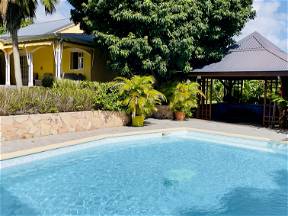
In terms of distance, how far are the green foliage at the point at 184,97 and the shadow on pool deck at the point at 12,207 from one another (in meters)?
12.7

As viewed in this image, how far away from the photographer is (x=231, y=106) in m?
24.6

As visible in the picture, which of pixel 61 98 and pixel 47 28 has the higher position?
pixel 47 28

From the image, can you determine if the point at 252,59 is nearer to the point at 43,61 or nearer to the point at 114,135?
the point at 114,135

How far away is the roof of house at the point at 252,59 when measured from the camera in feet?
57.8

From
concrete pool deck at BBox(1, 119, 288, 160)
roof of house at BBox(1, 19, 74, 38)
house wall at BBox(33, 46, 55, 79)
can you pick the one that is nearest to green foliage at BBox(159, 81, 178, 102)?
concrete pool deck at BBox(1, 119, 288, 160)

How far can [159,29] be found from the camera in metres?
18.0

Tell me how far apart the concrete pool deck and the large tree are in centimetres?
355

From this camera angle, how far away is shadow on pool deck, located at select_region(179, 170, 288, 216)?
24.2 feet

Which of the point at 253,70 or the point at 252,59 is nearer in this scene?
the point at 253,70

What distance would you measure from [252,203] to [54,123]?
9.16m

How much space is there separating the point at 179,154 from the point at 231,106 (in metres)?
13.2

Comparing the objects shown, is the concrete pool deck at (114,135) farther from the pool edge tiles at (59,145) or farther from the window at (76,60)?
the window at (76,60)

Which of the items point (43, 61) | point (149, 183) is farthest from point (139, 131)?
point (43, 61)

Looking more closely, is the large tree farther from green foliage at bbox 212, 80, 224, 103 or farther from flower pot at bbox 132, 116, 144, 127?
green foliage at bbox 212, 80, 224, 103
